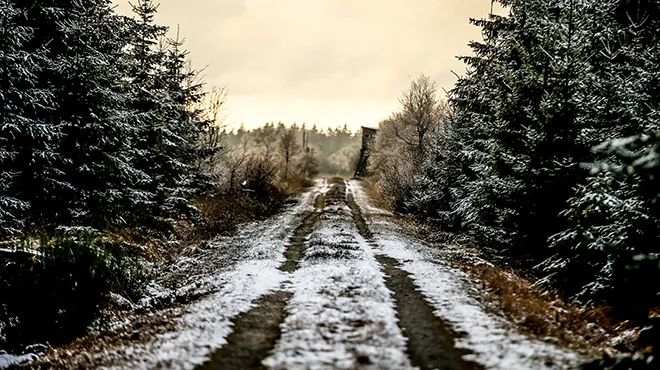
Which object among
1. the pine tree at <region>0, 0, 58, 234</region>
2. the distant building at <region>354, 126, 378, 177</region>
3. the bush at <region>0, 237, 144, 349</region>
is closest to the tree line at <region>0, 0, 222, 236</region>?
the pine tree at <region>0, 0, 58, 234</region>

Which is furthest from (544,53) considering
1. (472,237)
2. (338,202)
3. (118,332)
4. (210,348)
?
(338,202)

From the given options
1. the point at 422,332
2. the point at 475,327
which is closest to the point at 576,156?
the point at 475,327

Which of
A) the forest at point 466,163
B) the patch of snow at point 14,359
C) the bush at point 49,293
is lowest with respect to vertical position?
the patch of snow at point 14,359

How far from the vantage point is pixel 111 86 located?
14570 mm

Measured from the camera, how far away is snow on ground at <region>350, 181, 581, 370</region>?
5391 mm

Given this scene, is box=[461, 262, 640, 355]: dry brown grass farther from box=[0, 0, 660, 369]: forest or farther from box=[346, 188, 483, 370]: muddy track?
box=[346, 188, 483, 370]: muddy track

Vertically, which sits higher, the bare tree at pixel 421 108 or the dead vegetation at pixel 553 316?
the bare tree at pixel 421 108

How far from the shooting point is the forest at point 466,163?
8500 millimetres

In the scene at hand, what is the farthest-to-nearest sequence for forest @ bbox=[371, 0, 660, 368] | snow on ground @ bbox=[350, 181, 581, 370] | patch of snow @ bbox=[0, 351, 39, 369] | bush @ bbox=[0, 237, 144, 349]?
bush @ bbox=[0, 237, 144, 349]
forest @ bbox=[371, 0, 660, 368]
patch of snow @ bbox=[0, 351, 39, 369]
snow on ground @ bbox=[350, 181, 581, 370]

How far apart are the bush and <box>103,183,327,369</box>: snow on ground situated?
169 centimetres

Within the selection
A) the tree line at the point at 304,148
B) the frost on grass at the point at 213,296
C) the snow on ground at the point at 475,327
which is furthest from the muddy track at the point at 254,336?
the tree line at the point at 304,148

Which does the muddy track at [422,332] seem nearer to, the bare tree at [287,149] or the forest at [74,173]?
the forest at [74,173]

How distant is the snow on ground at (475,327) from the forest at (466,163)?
87 centimetres

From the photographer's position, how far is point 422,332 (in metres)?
6.63
